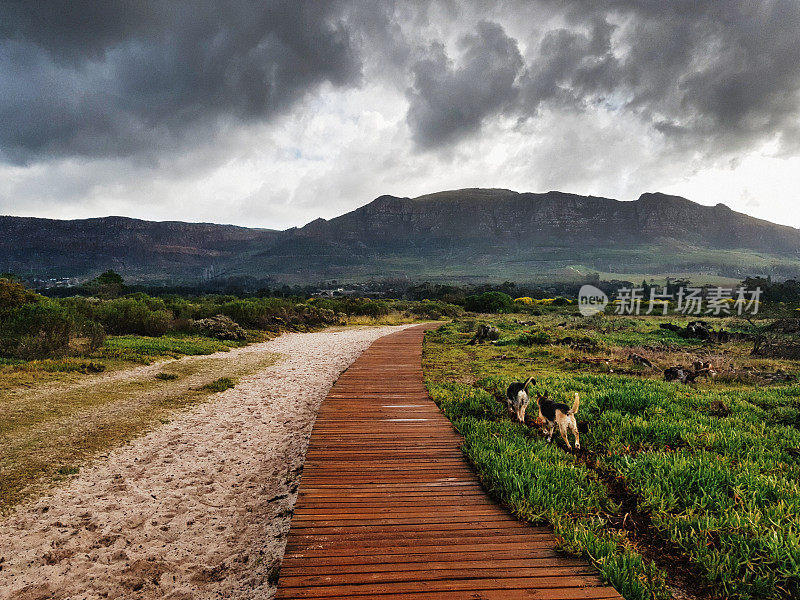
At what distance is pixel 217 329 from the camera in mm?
20047

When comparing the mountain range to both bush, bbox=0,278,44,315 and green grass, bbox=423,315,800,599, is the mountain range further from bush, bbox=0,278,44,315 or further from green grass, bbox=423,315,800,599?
green grass, bbox=423,315,800,599

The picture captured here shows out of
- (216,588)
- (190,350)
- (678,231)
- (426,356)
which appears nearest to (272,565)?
(216,588)

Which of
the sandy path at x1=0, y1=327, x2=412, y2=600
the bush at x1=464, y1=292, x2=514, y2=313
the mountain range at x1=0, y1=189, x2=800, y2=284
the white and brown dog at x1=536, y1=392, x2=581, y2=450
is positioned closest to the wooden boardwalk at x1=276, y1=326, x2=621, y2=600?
the sandy path at x1=0, y1=327, x2=412, y2=600

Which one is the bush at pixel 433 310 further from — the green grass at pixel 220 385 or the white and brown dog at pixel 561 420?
the white and brown dog at pixel 561 420

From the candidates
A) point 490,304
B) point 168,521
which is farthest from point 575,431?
point 490,304

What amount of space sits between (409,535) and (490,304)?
46.0m

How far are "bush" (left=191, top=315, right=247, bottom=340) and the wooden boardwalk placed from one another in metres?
16.1

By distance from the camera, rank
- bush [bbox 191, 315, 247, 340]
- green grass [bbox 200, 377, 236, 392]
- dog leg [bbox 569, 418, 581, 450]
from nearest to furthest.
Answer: dog leg [bbox 569, 418, 581, 450] → green grass [bbox 200, 377, 236, 392] → bush [bbox 191, 315, 247, 340]

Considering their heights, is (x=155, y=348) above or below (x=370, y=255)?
below

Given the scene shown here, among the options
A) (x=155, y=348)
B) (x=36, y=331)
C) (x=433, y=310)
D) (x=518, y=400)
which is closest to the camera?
(x=518, y=400)

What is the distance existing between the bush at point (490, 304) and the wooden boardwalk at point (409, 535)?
42.7 metres

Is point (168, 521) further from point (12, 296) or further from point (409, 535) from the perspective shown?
point (12, 296)

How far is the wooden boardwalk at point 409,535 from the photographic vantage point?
8.55 ft

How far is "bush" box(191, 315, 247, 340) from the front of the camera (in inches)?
779
